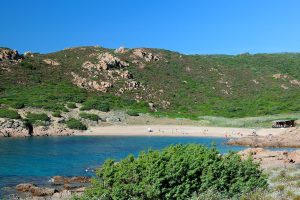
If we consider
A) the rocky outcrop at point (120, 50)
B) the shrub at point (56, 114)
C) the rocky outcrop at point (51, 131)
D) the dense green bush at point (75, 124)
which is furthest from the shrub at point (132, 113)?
the rocky outcrop at point (120, 50)

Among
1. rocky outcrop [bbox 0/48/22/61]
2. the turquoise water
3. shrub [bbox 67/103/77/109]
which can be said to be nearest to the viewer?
the turquoise water

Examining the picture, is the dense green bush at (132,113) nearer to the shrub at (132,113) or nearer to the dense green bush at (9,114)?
the shrub at (132,113)

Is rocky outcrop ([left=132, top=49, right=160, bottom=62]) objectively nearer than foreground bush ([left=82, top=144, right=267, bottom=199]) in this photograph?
No

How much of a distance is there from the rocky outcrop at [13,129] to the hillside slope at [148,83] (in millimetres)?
9523

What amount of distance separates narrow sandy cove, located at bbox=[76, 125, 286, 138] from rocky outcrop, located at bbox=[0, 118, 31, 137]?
10.0m

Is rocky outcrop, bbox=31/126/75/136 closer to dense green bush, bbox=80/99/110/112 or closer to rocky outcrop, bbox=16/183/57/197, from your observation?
dense green bush, bbox=80/99/110/112

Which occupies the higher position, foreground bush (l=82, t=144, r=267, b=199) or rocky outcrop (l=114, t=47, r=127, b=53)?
rocky outcrop (l=114, t=47, r=127, b=53)

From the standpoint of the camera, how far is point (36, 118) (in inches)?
3105

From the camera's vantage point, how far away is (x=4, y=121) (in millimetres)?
73750

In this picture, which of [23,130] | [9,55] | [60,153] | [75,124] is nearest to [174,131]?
[75,124]

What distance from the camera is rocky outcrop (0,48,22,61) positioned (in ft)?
360

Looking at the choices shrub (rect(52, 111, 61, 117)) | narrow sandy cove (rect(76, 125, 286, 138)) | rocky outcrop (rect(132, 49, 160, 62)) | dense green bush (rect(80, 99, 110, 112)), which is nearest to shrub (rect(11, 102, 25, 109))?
shrub (rect(52, 111, 61, 117))

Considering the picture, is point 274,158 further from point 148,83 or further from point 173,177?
point 148,83

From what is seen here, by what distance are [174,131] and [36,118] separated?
24.9 m
